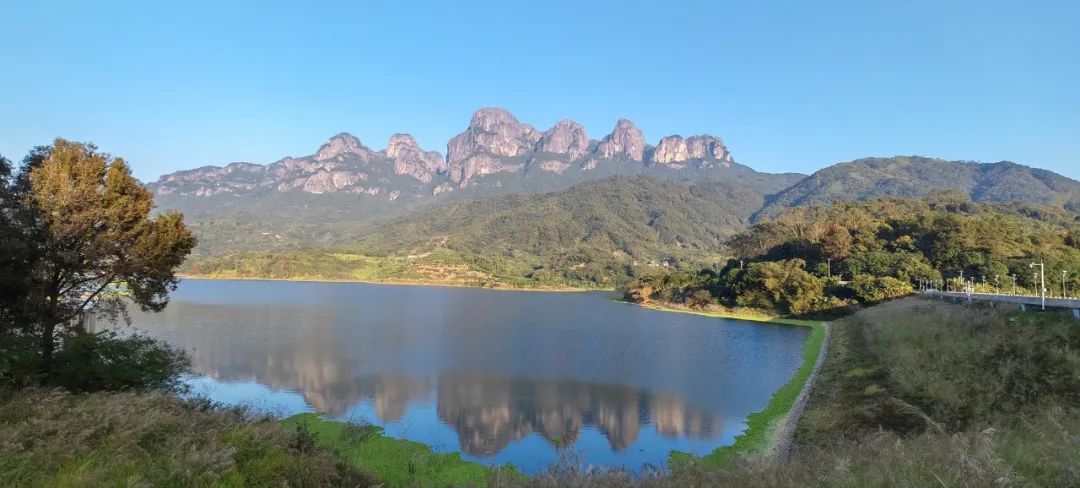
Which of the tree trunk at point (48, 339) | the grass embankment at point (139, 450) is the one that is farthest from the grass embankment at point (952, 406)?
the tree trunk at point (48, 339)

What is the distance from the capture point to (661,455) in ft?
67.9

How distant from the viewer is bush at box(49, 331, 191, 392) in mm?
16391

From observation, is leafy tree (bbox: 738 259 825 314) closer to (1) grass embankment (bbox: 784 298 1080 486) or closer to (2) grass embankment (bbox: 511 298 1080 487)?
(2) grass embankment (bbox: 511 298 1080 487)

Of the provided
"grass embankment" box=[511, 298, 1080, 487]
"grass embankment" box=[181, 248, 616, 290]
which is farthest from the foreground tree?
"grass embankment" box=[181, 248, 616, 290]

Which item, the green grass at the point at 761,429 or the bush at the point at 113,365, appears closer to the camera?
the bush at the point at 113,365

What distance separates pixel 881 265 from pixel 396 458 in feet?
278

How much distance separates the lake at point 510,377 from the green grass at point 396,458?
1686 mm

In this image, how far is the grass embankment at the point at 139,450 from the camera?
7340mm

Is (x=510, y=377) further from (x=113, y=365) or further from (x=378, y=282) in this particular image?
(x=378, y=282)

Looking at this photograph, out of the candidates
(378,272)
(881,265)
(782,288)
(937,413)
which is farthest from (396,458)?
(378,272)

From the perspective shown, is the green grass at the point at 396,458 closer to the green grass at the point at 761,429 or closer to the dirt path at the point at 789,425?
the green grass at the point at 761,429

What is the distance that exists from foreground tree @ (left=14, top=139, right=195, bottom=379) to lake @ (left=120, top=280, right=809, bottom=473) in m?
8.22

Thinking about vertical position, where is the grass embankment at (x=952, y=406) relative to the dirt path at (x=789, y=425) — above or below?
above

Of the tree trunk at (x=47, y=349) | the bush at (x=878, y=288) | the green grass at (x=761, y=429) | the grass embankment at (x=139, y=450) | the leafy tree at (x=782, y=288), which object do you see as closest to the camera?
the grass embankment at (x=139, y=450)
